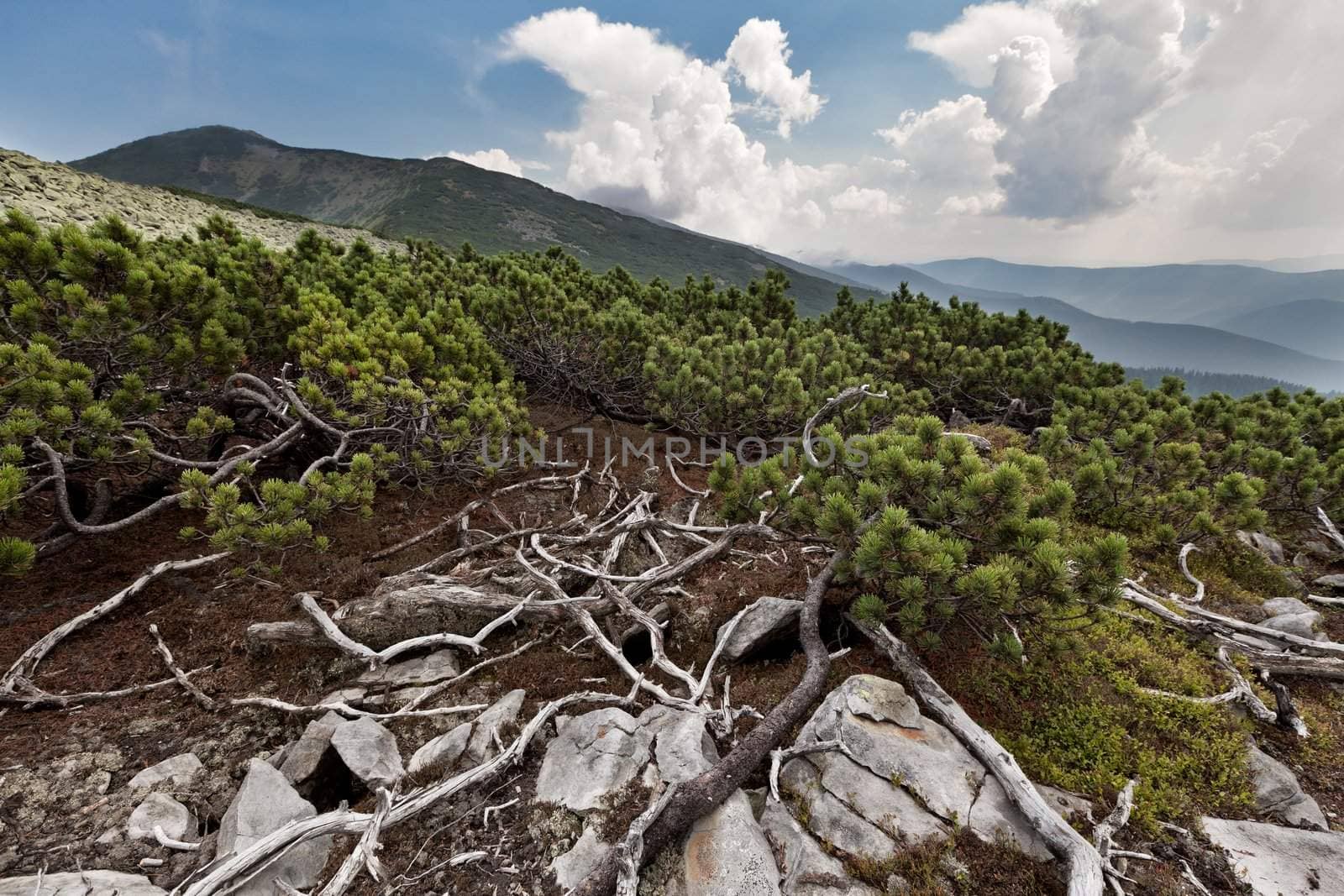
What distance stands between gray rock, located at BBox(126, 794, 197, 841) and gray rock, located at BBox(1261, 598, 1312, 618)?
37.7 ft

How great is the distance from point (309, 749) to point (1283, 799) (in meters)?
8.10

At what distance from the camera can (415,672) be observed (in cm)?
554

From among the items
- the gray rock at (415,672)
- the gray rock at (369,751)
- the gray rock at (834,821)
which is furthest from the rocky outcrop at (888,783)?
the gray rock at (415,672)

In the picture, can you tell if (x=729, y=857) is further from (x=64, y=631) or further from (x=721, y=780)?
(x=64, y=631)

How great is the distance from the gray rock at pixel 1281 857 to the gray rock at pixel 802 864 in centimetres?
270

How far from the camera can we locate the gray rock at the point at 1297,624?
5.98 metres

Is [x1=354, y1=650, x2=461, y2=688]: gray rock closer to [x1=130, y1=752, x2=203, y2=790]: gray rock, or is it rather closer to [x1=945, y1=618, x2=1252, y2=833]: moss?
[x1=130, y1=752, x2=203, y2=790]: gray rock

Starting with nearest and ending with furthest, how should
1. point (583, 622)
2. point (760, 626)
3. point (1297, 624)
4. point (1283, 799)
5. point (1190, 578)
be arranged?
point (1283, 799) < point (760, 626) < point (583, 622) < point (1297, 624) < point (1190, 578)

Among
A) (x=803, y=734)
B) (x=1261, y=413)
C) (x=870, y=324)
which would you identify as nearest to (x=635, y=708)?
(x=803, y=734)

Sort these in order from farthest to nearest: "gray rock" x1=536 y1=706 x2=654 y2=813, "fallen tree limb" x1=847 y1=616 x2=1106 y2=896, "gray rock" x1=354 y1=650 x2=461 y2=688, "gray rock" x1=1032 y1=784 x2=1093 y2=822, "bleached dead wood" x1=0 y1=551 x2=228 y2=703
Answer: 1. "gray rock" x1=354 y1=650 x2=461 y2=688
2. "bleached dead wood" x1=0 y1=551 x2=228 y2=703
3. "gray rock" x1=536 y1=706 x2=654 y2=813
4. "gray rock" x1=1032 y1=784 x2=1093 y2=822
5. "fallen tree limb" x1=847 y1=616 x2=1106 y2=896

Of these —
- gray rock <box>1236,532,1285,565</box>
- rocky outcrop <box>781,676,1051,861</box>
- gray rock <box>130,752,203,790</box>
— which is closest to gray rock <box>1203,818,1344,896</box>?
rocky outcrop <box>781,676,1051,861</box>

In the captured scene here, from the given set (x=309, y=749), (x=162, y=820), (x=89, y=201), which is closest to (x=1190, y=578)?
(x=309, y=749)

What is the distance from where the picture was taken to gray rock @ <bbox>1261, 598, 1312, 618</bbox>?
641 centimetres

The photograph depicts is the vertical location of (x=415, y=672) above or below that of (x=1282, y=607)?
below
